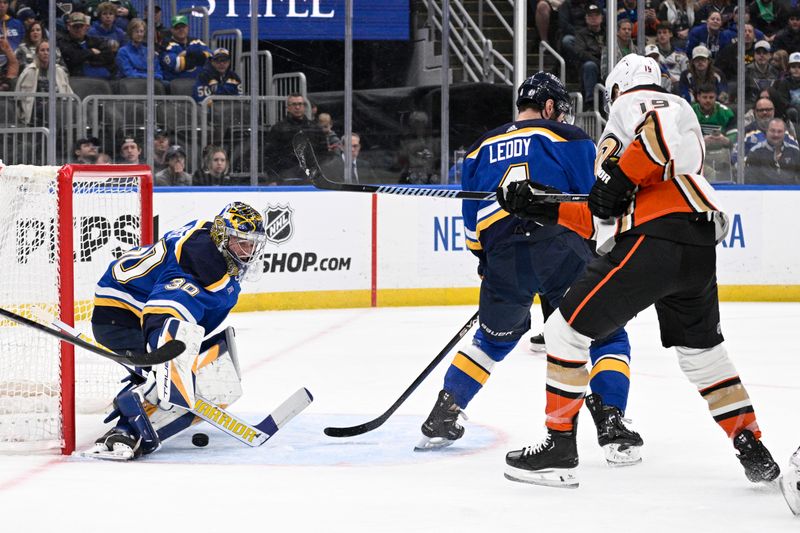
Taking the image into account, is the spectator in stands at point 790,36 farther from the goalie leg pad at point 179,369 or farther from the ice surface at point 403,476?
the goalie leg pad at point 179,369

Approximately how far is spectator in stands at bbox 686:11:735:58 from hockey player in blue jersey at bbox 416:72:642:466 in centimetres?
536

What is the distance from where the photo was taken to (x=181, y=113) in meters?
7.71

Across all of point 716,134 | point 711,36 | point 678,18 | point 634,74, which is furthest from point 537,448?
point 678,18

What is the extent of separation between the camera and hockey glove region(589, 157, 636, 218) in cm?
298

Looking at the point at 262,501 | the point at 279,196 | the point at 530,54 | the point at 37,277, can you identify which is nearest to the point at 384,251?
the point at 279,196

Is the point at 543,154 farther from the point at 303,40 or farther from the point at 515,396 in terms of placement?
the point at 303,40

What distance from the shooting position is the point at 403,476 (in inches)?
132

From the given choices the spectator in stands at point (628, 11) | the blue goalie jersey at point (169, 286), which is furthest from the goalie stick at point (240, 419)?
the spectator in stands at point (628, 11)

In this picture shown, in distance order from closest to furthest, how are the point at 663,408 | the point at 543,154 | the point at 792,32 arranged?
1. the point at 543,154
2. the point at 663,408
3. the point at 792,32

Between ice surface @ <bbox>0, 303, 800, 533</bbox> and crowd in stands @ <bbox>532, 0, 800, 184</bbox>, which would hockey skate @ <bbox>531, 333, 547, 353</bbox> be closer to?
ice surface @ <bbox>0, 303, 800, 533</bbox>

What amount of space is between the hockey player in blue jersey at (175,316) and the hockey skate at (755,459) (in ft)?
4.70

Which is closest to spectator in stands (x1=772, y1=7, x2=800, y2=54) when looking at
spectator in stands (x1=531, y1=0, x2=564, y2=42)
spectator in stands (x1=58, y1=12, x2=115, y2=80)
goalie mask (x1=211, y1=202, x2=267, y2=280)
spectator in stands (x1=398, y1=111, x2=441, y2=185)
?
spectator in stands (x1=531, y1=0, x2=564, y2=42)

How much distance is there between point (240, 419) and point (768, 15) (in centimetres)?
648

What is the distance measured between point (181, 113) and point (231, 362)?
4151 millimetres
